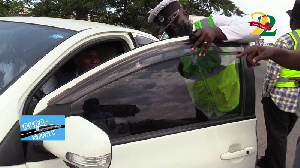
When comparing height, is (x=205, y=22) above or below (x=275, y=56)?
above

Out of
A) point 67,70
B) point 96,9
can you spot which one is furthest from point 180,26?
point 96,9

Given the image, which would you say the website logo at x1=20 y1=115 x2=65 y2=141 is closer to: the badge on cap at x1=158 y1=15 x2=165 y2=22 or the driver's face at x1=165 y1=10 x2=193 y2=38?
the driver's face at x1=165 y1=10 x2=193 y2=38

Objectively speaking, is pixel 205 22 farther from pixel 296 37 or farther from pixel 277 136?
pixel 277 136

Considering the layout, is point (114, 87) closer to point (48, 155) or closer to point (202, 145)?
point (48, 155)

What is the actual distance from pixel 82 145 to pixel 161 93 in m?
0.76

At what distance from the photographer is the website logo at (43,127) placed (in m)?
1.56

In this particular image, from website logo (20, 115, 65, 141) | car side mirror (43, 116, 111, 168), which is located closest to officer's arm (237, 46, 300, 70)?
car side mirror (43, 116, 111, 168)

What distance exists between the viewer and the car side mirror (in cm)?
148

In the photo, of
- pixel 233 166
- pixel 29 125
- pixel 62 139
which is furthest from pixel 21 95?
pixel 233 166

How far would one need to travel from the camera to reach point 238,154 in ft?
7.68

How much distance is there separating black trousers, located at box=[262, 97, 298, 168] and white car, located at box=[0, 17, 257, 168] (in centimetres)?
110

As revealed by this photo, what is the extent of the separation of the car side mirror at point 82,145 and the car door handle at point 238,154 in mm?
953

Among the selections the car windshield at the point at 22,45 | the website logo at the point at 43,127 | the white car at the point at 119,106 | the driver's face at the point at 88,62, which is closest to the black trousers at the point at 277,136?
the white car at the point at 119,106

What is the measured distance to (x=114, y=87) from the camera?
1892 mm
